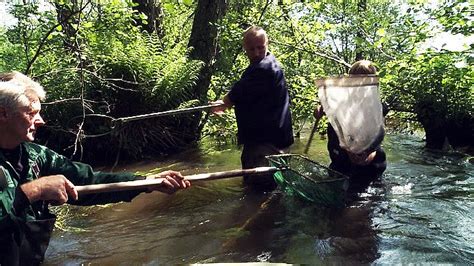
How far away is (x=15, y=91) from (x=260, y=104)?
3222 mm

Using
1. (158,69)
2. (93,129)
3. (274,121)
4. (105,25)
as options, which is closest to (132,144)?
(93,129)

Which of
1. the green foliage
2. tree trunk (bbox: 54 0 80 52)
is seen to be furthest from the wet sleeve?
the green foliage

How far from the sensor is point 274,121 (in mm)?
5410

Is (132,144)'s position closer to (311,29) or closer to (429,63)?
(311,29)

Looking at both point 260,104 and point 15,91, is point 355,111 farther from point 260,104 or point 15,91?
point 15,91

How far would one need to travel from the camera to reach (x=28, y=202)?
2.39m

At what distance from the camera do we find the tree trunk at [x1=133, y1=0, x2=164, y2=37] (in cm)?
975

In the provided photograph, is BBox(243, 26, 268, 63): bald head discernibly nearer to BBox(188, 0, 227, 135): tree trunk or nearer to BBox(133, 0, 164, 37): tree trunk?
BBox(188, 0, 227, 135): tree trunk

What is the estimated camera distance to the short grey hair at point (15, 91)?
249cm

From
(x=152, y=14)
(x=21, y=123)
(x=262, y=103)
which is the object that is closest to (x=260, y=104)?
(x=262, y=103)

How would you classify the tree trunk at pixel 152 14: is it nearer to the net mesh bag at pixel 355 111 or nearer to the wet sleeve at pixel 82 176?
the net mesh bag at pixel 355 111

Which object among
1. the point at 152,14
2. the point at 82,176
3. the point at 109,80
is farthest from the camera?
the point at 152,14

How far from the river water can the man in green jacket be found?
128 centimetres

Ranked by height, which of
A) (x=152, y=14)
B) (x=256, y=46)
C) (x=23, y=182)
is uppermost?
(x=152, y=14)
